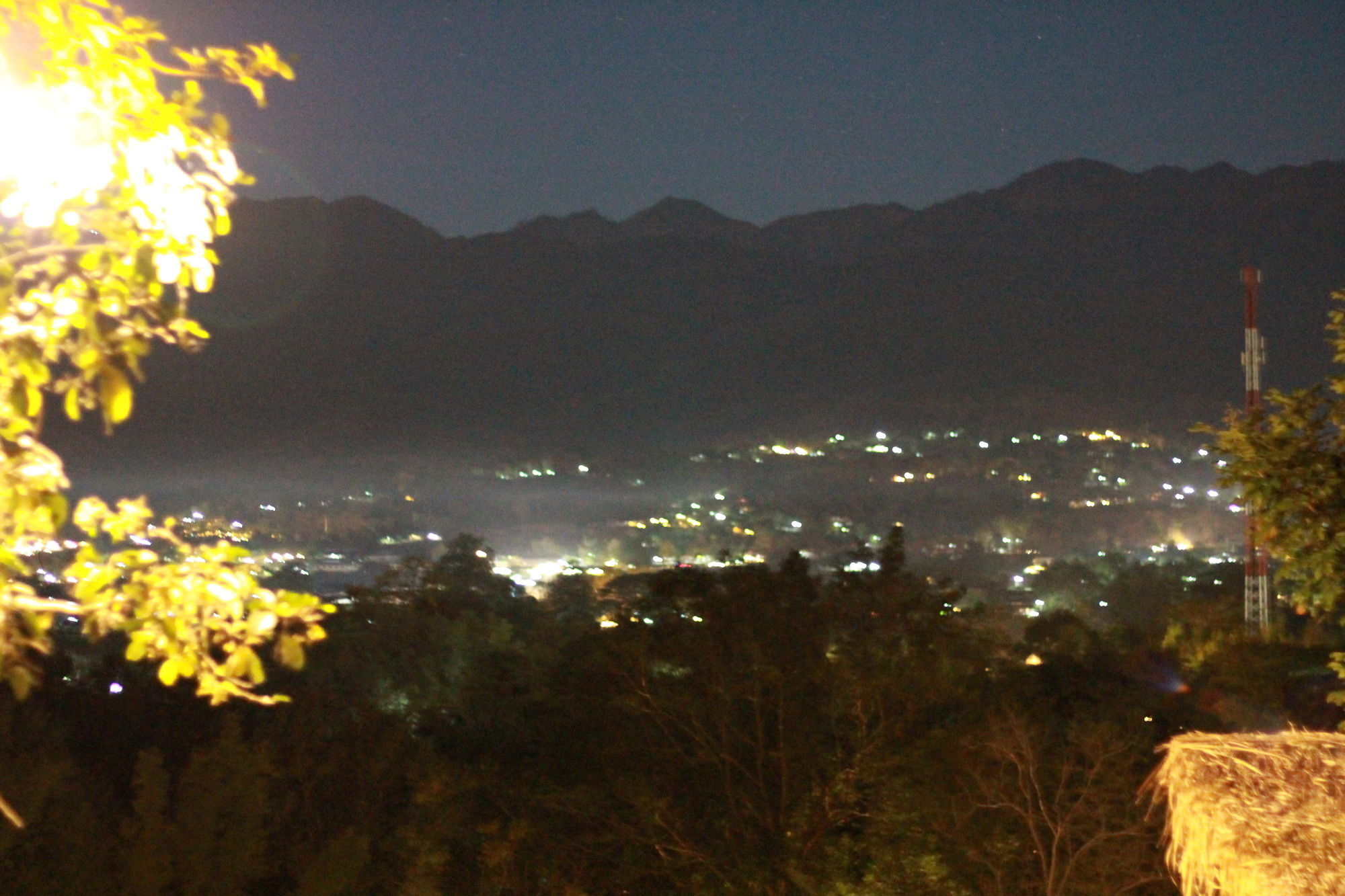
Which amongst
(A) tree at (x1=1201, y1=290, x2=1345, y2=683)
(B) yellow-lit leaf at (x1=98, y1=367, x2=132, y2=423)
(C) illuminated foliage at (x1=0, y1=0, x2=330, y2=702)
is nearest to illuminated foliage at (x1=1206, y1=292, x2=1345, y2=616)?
(A) tree at (x1=1201, y1=290, x2=1345, y2=683)

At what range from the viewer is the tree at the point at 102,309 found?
1.93 meters

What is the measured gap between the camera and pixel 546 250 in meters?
98.2

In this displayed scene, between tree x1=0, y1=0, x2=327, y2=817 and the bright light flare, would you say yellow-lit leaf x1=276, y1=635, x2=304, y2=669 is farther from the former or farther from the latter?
the bright light flare

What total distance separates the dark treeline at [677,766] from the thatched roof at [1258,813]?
3.03 meters

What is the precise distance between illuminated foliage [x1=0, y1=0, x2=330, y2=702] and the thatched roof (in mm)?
2756

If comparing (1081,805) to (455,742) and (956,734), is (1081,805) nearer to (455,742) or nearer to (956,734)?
(956,734)

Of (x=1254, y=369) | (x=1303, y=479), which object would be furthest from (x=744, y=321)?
(x=1303, y=479)

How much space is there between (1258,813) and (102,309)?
3.34 meters

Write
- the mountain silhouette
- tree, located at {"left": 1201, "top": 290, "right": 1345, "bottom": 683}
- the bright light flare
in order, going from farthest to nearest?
the mountain silhouette → tree, located at {"left": 1201, "top": 290, "right": 1345, "bottom": 683} → the bright light flare

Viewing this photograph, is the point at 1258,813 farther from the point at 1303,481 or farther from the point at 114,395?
the point at 114,395

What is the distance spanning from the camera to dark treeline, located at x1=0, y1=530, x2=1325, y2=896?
8523 millimetres

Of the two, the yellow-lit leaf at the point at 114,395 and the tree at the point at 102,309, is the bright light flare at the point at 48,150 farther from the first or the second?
the yellow-lit leaf at the point at 114,395

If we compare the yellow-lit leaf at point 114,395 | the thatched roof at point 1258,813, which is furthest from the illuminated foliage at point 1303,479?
the yellow-lit leaf at point 114,395

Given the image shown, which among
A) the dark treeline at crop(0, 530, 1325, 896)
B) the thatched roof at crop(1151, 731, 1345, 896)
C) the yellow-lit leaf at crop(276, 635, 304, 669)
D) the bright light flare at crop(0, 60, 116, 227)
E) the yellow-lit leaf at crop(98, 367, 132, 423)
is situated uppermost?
the bright light flare at crop(0, 60, 116, 227)
